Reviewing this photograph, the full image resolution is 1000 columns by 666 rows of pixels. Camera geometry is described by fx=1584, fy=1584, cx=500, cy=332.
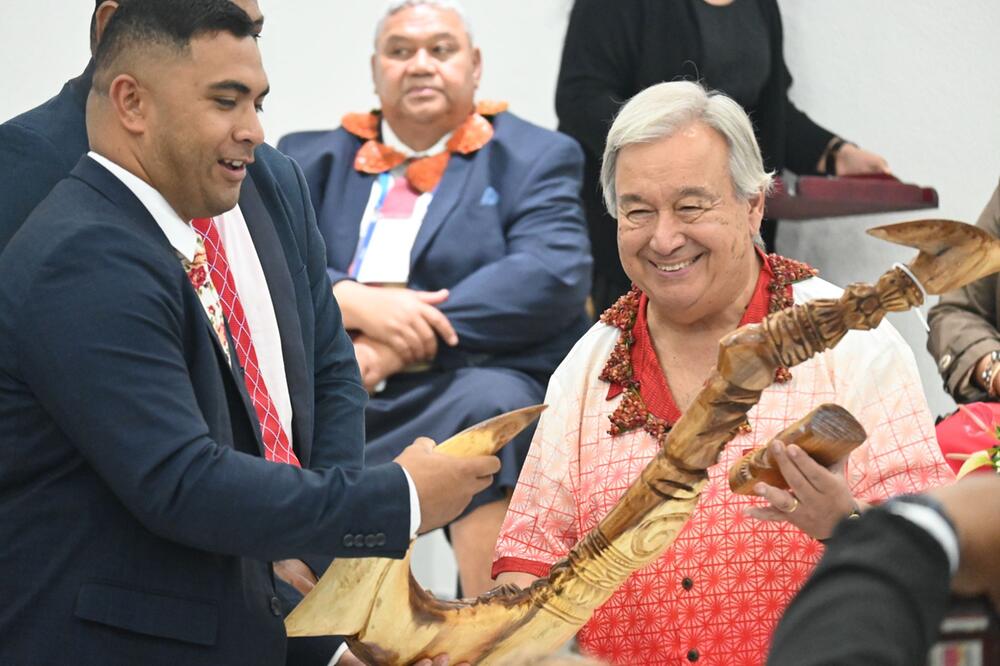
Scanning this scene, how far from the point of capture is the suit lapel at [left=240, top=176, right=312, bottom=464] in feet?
7.93

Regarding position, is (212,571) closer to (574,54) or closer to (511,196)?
(511,196)

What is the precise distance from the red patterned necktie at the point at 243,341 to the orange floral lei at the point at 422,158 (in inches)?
76.3

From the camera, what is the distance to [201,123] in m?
2.18

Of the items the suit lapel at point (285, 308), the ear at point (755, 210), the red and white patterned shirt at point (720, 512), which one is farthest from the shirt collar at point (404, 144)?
the suit lapel at point (285, 308)

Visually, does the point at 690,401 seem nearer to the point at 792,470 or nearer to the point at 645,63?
the point at 792,470

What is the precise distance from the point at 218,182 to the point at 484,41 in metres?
3.54

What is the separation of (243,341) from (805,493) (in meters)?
0.85

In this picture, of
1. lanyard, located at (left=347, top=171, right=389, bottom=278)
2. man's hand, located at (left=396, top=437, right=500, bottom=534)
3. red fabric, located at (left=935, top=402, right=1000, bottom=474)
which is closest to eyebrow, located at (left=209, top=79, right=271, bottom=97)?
man's hand, located at (left=396, top=437, right=500, bottom=534)

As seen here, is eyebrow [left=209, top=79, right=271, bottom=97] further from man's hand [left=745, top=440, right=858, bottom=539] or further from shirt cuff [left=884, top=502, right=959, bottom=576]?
shirt cuff [left=884, top=502, right=959, bottom=576]

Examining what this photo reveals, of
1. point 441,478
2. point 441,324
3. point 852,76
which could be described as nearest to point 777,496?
point 441,478

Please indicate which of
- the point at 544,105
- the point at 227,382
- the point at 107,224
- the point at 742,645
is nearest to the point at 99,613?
the point at 227,382

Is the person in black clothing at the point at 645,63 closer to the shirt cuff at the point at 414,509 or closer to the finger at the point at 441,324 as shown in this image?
the finger at the point at 441,324

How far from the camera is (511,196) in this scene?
4234 mm

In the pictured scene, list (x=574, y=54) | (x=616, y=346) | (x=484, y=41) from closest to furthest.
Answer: (x=616, y=346) → (x=574, y=54) → (x=484, y=41)
